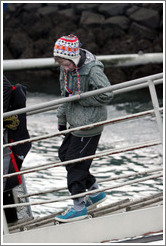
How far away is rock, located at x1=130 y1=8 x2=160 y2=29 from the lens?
16.1 metres

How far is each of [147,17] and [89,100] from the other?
1270cm

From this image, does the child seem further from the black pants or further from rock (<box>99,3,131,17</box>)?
rock (<box>99,3,131,17</box>)

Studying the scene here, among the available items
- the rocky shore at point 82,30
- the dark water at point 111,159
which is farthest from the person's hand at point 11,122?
the rocky shore at point 82,30

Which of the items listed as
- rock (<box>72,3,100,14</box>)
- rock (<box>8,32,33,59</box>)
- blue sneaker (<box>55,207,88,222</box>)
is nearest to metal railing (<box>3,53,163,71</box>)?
blue sneaker (<box>55,207,88,222</box>)

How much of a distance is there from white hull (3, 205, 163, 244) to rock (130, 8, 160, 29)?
1277 centimetres

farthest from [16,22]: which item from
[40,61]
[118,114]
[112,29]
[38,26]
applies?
[40,61]

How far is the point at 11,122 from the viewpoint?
4.05 meters

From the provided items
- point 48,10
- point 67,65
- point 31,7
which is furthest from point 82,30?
point 67,65

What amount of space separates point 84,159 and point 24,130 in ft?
1.85

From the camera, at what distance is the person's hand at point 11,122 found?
404cm

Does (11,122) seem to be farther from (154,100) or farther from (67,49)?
(154,100)

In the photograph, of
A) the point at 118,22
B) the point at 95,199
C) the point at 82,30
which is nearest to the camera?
the point at 95,199

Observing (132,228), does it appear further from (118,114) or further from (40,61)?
(118,114)

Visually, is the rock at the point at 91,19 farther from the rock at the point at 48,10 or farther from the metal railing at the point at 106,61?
the metal railing at the point at 106,61
